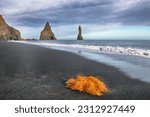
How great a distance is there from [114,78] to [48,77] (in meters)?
2.53

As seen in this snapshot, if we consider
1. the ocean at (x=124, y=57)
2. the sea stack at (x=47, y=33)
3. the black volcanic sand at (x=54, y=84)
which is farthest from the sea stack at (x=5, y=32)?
the black volcanic sand at (x=54, y=84)

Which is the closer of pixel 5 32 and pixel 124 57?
pixel 124 57

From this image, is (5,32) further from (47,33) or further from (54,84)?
(54,84)

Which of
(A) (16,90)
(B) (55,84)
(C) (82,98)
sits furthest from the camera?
(B) (55,84)

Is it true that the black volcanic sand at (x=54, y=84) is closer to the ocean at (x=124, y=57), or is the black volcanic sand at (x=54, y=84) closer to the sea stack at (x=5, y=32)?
the ocean at (x=124, y=57)

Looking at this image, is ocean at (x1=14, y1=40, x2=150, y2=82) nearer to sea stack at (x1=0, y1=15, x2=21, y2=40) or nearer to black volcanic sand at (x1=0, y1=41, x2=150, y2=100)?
black volcanic sand at (x1=0, y1=41, x2=150, y2=100)

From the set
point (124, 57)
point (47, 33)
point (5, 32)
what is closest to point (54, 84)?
point (124, 57)

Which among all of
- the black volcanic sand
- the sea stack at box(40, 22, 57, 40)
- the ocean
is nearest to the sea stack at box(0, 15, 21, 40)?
the sea stack at box(40, 22, 57, 40)

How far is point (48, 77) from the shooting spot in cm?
1073

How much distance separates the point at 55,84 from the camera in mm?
9562

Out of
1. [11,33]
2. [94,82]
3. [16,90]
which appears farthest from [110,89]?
[11,33]

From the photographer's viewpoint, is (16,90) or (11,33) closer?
(16,90)

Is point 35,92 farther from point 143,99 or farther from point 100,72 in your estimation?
point 100,72

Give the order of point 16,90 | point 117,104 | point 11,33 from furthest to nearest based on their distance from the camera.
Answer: point 11,33
point 16,90
point 117,104
